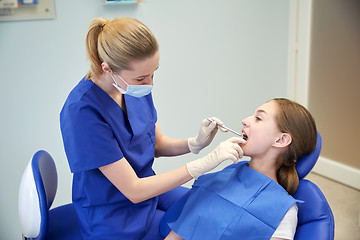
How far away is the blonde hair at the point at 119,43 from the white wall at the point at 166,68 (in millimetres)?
922

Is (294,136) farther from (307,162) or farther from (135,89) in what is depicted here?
(135,89)

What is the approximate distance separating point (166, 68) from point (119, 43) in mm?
1177

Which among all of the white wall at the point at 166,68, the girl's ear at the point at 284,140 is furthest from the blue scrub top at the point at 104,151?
the white wall at the point at 166,68

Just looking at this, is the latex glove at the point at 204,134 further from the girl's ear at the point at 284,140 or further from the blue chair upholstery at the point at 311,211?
the blue chair upholstery at the point at 311,211

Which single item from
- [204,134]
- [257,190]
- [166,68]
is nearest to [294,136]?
[257,190]

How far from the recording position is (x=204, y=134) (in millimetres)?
1455

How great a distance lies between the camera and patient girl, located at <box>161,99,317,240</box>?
119 cm

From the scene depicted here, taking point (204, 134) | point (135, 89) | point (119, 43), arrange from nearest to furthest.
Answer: point (119, 43) < point (135, 89) < point (204, 134)

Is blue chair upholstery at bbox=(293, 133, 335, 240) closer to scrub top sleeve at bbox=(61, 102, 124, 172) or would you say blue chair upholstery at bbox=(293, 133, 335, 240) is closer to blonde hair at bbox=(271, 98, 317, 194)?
blonde hair at bbox=(271, 98, 317, 194)

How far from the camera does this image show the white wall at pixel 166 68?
2039mm

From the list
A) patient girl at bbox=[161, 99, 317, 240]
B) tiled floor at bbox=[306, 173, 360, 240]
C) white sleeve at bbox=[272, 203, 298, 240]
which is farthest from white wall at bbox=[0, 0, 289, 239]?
white sleeve at bbox=[272, 203, 298, 240]

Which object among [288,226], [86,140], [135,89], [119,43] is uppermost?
[119,43]

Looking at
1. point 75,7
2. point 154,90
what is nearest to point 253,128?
point 154,90

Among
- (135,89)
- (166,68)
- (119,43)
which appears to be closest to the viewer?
(119,43)
